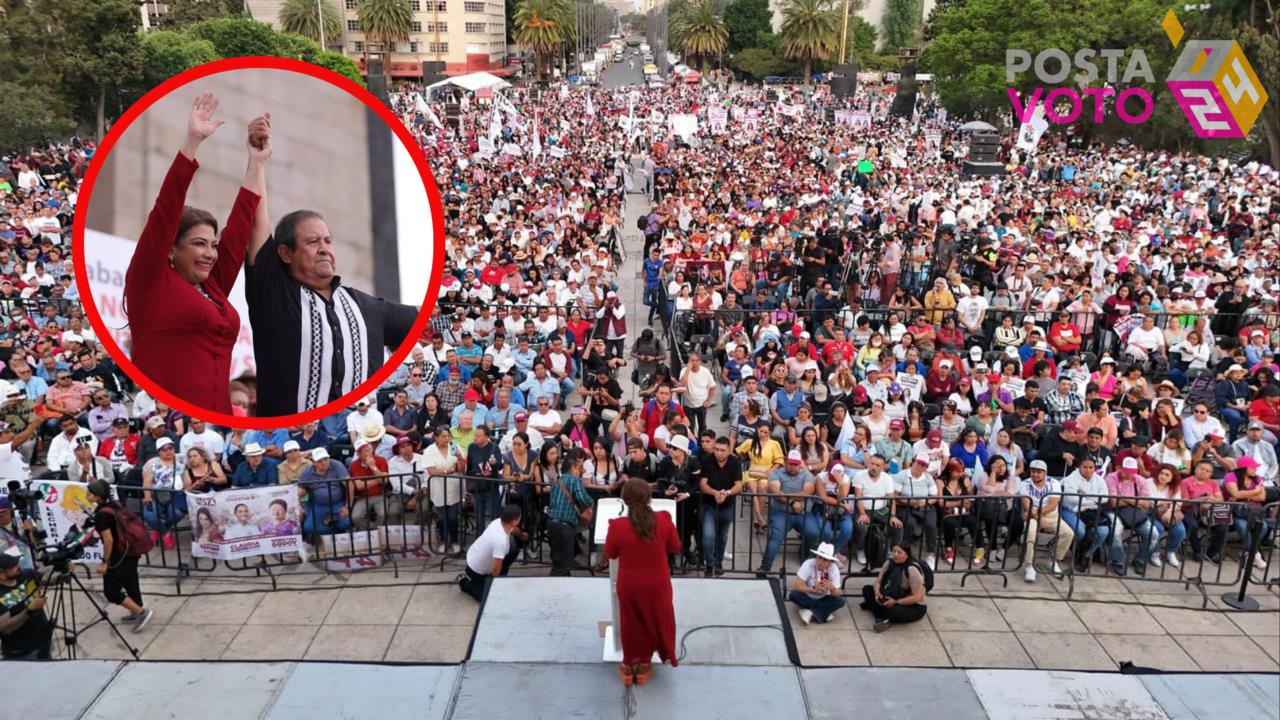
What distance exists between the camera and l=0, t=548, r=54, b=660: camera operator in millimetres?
6477

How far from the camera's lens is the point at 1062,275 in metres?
15.2

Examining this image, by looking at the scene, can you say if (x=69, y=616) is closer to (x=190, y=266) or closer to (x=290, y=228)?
(x=190, y=266)

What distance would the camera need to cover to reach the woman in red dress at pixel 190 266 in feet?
8.87

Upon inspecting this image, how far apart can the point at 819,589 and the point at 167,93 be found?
618 cm

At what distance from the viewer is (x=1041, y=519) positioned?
27.9 feet

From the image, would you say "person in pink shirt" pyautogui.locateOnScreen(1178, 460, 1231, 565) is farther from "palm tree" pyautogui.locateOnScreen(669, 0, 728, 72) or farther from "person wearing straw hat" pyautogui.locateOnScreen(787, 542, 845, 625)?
"palm tree" pyautogui.locateOnScreen(669, 0, 728, 72)

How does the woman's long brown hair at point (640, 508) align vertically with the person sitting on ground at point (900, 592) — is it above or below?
above

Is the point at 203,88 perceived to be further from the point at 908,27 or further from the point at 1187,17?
the point at 908,27

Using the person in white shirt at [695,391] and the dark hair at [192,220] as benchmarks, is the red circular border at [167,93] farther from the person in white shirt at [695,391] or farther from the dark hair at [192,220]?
the person in white shirt at [695,391]

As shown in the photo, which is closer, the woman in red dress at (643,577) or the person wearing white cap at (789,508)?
the woman in red dress at (643,577)

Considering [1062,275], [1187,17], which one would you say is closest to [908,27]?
[1187,17]

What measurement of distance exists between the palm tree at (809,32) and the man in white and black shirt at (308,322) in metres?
85.4

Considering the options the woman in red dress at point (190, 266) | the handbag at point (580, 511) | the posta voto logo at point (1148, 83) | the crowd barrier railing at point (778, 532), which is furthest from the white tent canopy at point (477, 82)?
the woman in red dress at point (190, 266)

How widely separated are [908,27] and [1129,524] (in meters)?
119
